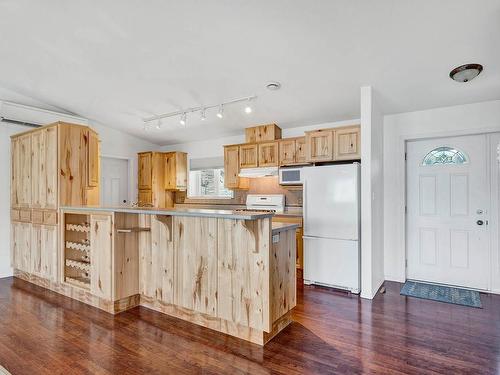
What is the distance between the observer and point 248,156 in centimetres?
541

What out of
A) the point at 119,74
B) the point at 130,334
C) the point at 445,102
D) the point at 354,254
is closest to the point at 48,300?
the point at 130,334

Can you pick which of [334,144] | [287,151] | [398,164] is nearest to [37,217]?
[287,151]

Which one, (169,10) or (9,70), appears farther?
(9,70)

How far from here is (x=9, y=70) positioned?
412 cm

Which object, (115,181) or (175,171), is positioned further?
(175,171)

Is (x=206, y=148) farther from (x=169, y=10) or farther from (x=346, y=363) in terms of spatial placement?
(x=346, y=363)

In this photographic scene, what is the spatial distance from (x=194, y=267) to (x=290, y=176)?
8.31ft

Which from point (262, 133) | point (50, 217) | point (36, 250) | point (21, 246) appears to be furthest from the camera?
point (262, 133)

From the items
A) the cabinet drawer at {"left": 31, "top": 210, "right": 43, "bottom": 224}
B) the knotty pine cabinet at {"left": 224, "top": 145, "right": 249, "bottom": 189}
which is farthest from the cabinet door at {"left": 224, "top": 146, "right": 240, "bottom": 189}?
the cabinet drawer at {"left": 31, "top": 210, "right": 43, "bottom": 224}

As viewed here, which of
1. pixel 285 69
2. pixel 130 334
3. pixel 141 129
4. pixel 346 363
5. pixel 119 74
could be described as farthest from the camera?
pixel 141 129

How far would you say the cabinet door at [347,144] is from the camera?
13.2 ft

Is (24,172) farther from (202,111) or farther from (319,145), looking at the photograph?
(319,145)

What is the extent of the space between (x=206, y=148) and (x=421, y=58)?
14.4 feet

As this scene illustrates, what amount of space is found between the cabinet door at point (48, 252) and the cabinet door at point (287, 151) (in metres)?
3.40
